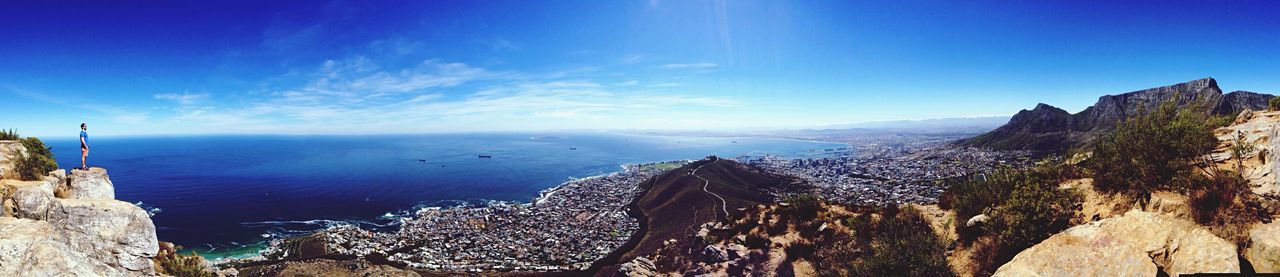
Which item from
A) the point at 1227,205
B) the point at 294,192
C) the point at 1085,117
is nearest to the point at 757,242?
the point at 1227,205

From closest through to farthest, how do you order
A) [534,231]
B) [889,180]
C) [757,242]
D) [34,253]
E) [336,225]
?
[34,253] → [757,242] → [534,231] → [336,225] → [889,180]

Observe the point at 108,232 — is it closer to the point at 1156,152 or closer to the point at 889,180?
the point at 1156,152

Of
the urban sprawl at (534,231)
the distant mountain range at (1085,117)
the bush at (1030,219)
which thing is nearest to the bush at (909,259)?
the bush at (1030,219)

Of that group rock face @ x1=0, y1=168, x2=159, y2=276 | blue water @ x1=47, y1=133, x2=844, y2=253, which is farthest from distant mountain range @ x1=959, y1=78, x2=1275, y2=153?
rock face @ x1=0, y1=168, x2=159, y2=276

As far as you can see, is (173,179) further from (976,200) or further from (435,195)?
(976,200)

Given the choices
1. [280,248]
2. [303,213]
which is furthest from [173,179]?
[280,248]

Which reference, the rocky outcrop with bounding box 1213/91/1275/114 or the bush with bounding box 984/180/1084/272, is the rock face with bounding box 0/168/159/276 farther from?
the rocky outcrop with bounding box 1213/91/1275/114
